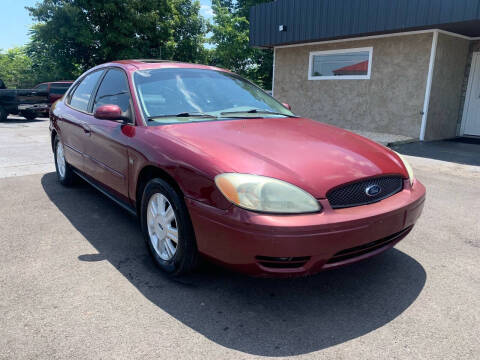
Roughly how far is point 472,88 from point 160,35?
2120 centimetres

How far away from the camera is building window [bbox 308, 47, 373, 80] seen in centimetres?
1074

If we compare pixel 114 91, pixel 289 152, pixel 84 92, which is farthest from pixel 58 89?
pixel 289 152

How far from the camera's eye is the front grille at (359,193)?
2254 millimetres

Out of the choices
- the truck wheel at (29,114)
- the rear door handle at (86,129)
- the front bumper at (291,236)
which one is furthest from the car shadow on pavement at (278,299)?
the truck wheel at (29,114)

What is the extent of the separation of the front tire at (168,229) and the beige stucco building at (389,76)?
833 cm

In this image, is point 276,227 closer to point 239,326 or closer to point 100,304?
point 239,326

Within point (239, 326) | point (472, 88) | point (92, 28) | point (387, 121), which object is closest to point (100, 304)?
point (239, 326)

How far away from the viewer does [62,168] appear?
5078 millimetres

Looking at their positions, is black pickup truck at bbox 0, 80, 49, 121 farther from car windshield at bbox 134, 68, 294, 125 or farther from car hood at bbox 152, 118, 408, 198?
car hood at bbox 152, 118, 408, 198

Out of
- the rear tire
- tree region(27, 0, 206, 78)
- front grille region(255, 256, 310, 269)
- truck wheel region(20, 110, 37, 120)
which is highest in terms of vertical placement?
tree region(27, 0, 206, 78)

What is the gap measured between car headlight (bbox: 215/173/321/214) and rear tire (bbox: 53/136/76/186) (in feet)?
11.2

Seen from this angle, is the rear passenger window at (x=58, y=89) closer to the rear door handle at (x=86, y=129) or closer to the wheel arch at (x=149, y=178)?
the rear door handle at (x=86, y=129)

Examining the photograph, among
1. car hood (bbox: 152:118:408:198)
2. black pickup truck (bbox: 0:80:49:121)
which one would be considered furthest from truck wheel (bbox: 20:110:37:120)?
car hood (bbox: 152:118:408:198)

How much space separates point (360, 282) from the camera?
2.71m
